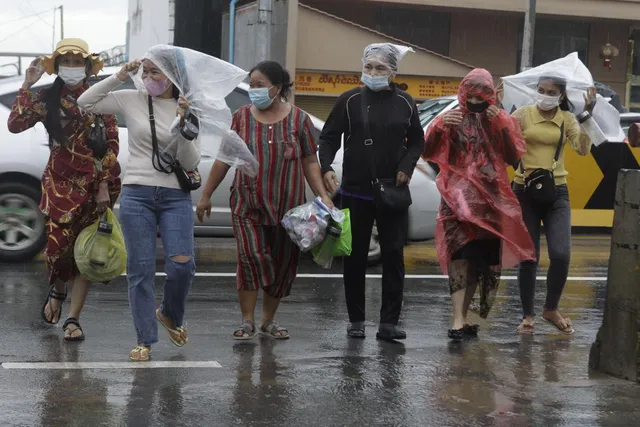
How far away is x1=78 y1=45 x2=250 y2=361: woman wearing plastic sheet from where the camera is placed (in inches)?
248

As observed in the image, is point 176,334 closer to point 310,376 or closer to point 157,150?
point 310,376

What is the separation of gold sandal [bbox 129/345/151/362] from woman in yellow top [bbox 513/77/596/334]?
2.62 meters

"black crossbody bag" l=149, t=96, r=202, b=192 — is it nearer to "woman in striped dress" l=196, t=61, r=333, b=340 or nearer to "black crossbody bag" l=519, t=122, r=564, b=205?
"woman in striped dress" l=196, t=61, r=333, b=340

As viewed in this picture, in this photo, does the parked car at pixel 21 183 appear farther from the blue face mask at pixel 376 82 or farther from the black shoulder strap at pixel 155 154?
the black shoulder strap at pixel 155 154

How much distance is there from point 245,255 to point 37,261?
4.01m

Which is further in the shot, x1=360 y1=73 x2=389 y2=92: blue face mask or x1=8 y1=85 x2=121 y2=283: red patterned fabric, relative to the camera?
x1=360 y1=73 x2=389 y2=92: blue face mask

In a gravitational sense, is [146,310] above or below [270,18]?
below

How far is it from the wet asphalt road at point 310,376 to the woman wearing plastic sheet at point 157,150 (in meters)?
0.46

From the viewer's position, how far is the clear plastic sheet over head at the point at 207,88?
247 inches

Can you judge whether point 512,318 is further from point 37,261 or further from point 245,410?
point 37,261

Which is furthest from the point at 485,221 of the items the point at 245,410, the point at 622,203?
the point at 245,410

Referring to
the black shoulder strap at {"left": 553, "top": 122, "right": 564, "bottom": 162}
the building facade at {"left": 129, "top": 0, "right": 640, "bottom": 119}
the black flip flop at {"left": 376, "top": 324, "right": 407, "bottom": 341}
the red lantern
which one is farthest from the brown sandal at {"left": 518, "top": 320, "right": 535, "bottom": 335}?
the red lantern

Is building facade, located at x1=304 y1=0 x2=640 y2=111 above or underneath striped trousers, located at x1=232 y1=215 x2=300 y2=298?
above

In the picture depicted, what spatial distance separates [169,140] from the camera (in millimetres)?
6324
